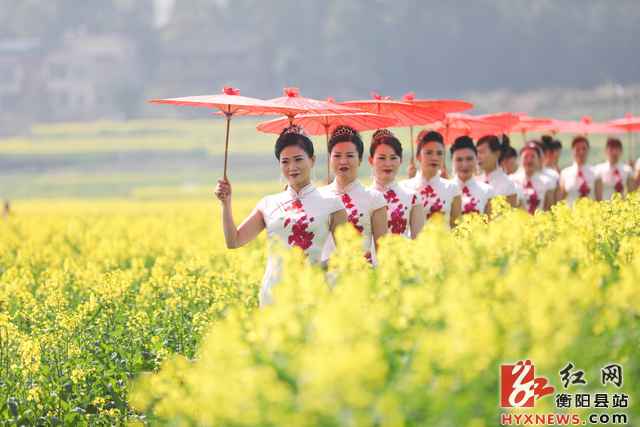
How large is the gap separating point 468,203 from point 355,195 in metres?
2.06

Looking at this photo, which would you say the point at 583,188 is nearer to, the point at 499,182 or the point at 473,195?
the point at 499,182

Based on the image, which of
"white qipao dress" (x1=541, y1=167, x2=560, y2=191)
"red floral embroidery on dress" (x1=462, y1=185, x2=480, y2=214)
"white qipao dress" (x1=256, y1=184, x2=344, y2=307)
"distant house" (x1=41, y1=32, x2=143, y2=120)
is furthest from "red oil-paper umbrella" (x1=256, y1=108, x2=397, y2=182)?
"distant house" (x1=41, y1=32, x2=143, y2=120)

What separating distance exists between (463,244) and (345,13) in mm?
87802

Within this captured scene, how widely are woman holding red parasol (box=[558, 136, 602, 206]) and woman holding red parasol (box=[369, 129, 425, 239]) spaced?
4567 mm

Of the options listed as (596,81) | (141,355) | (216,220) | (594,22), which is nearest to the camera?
(141,355)

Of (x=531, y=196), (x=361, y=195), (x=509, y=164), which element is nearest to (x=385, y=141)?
(x=361, y=195)

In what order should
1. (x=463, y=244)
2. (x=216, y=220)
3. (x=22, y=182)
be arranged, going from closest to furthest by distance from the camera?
(x=463, y=244)
(x=216, y=220)
(x=22, y=182)

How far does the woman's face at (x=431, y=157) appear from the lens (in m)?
7.33

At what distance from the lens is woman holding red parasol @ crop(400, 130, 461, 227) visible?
7.32 meters

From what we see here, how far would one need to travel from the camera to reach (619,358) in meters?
3.38

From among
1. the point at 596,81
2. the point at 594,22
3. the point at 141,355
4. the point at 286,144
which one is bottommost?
the point at 141,355

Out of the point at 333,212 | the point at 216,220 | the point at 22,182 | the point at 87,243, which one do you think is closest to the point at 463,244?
the point at 333,212

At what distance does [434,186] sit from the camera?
737 centimetres

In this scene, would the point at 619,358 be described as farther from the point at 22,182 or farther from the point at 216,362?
the point at 22,182
